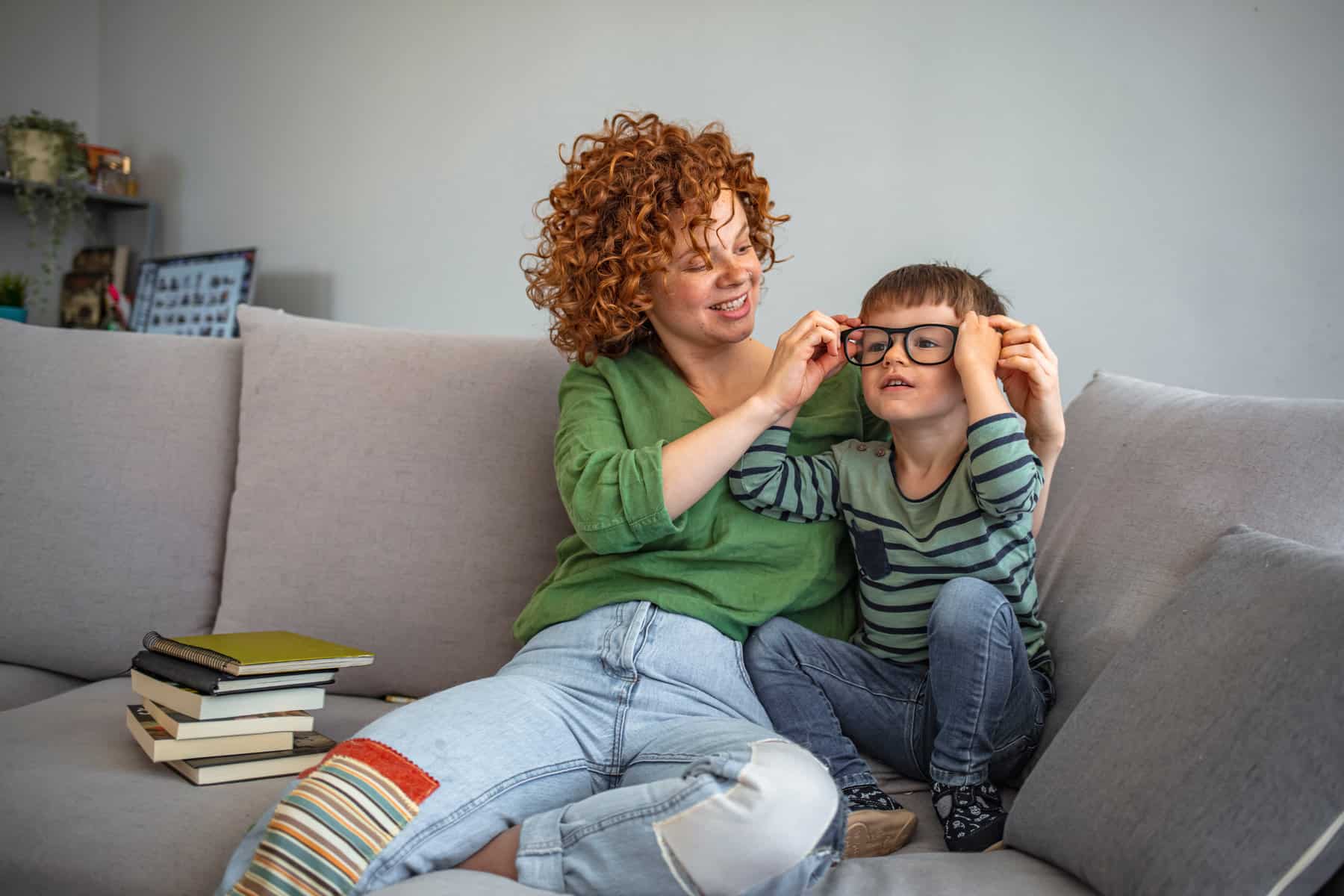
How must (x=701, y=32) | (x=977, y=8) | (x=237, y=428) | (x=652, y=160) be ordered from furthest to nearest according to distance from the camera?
1. (x=701, y=32)
2. (x=977, y=8)
3. (x=237, y=428)
4. (x=652, y=160)

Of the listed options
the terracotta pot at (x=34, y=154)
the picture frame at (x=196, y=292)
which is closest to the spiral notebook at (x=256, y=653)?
the picture frame at (x=196, y=292)

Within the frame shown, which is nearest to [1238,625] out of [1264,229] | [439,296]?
[1264,229]

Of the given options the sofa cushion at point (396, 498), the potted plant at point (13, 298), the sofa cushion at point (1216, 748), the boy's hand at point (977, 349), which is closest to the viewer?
the sofa cushion at point (1216, 748)

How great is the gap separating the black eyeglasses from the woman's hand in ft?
0.13

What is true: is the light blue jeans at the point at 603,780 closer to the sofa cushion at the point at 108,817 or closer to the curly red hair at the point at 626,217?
the sofa cushion at the point at 108,817

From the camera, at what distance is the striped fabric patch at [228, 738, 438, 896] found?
96 cm

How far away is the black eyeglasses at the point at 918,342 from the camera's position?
4.13ft

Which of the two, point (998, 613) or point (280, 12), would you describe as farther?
point (280, 12)

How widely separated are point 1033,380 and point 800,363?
10.5 inches

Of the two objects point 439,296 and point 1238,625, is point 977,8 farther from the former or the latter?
point 439,296

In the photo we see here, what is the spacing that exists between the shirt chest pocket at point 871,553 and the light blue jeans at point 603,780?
0.19m

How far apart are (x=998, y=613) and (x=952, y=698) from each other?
4.2 inches

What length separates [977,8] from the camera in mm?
2070

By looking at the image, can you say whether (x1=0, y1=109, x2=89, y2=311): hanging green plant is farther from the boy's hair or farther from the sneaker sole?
the sneaker sole
